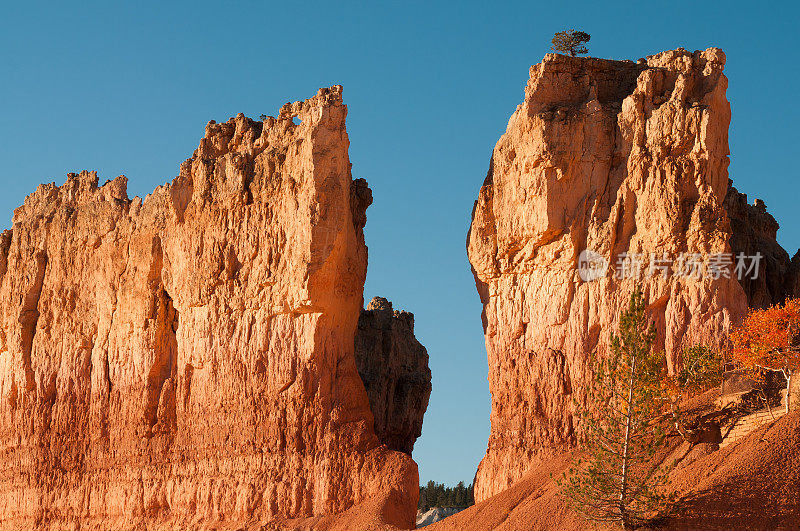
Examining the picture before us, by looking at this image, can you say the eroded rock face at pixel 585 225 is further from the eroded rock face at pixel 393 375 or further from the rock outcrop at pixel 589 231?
the eroded rock face at pixel 393 375

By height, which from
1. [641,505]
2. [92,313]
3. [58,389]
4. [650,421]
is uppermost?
[92,313]

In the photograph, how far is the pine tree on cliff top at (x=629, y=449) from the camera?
30656 mm

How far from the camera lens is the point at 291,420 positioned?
42938 mm

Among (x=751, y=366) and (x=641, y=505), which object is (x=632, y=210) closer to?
(x=751, y=366)

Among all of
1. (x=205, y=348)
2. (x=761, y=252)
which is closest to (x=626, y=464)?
(x=761, y=252)

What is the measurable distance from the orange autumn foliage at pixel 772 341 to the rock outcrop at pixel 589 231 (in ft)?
7.02

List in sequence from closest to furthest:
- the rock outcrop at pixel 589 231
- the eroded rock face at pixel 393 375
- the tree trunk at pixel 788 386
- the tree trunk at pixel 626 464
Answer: the tree trunk at pixel 626 464 < the tree trunk at pixel 788 386 < the rock outcrop at pixel 589 231 < the eroded rock face at pixel 393 375

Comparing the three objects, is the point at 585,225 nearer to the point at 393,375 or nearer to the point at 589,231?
the point at 589,231

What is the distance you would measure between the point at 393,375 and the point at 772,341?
26.4 m

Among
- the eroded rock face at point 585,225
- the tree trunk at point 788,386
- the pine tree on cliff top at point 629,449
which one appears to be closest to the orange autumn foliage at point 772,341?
the tree trunk at point 788,386

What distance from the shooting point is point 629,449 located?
102 feet

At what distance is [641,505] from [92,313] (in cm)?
2878

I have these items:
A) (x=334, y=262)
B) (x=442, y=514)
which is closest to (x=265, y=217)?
(x=334, y=262)

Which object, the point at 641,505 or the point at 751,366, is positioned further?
the point at 751,366
